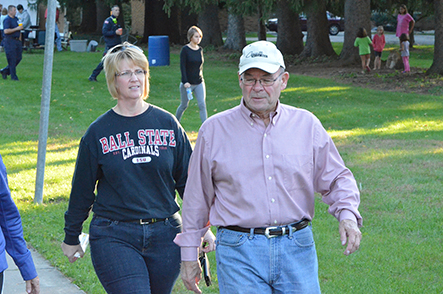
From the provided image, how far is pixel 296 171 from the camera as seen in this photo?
312 centimetres

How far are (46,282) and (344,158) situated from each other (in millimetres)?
6226

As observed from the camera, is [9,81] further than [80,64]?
No

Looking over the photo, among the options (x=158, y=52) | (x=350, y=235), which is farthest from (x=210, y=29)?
(x=350, y=235)

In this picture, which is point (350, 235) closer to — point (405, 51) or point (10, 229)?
point (10, 229)

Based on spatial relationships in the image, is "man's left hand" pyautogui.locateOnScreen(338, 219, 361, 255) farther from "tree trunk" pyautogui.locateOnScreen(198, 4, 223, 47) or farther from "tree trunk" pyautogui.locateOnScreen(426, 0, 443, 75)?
"tree trunk" pyautogui.locateOnScreen(198, 4, 223, 47)

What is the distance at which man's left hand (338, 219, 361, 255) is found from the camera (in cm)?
302

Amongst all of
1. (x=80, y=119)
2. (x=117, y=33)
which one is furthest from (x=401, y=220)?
(x=117, y=33)

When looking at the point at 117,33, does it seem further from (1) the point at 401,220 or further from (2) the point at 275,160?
(2) the point at 275,160

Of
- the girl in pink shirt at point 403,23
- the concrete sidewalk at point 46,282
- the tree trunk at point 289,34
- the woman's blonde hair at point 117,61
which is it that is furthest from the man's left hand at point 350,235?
the tree trunk at point 289,34

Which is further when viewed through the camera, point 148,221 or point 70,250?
point 70,250

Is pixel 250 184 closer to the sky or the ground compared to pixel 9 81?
closer to the sky

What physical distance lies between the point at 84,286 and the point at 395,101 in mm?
13945

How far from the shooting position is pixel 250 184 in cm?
308

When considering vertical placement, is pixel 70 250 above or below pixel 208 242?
below
